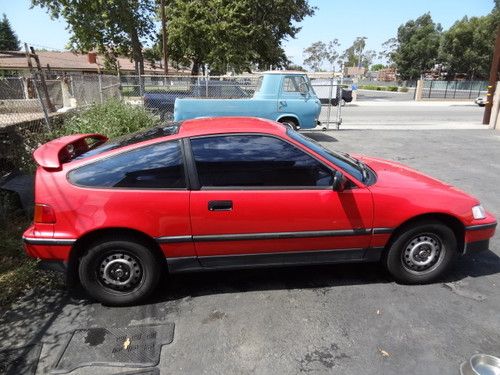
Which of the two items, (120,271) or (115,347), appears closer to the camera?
(115,347)

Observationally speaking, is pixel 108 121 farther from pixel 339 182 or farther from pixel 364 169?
pixel 339 182

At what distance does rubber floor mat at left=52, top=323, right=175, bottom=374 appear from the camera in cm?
268

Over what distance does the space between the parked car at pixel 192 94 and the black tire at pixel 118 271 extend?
30.2 ft

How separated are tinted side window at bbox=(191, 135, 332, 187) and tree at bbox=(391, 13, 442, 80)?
→ 5783 cm

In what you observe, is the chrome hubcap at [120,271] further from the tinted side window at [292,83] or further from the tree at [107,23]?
the tree at [107,23]

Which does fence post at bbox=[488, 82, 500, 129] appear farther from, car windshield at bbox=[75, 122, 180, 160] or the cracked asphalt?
car windshield at bbox=[75, 122, 180, 160]

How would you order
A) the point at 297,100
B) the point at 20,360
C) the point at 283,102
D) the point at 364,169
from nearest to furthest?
the point at 20,360
the point at 364,169
the point at 283,102
the point at 297,100

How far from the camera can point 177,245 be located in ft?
10.7

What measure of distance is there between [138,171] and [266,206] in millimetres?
1093

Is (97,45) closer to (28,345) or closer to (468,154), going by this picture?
(468,154)

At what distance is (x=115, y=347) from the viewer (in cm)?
283

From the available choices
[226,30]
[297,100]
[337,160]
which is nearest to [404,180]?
[337,160]

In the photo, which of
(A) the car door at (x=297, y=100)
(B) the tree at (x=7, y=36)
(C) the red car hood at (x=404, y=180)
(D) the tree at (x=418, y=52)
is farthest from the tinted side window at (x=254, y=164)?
(B) the tree at (x=7, y=36)

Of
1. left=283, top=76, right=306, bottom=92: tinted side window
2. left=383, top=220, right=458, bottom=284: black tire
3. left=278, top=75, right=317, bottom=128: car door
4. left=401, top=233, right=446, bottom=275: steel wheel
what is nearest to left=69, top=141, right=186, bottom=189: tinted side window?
left=383, top=220, right=458, bottom=284: black tire
